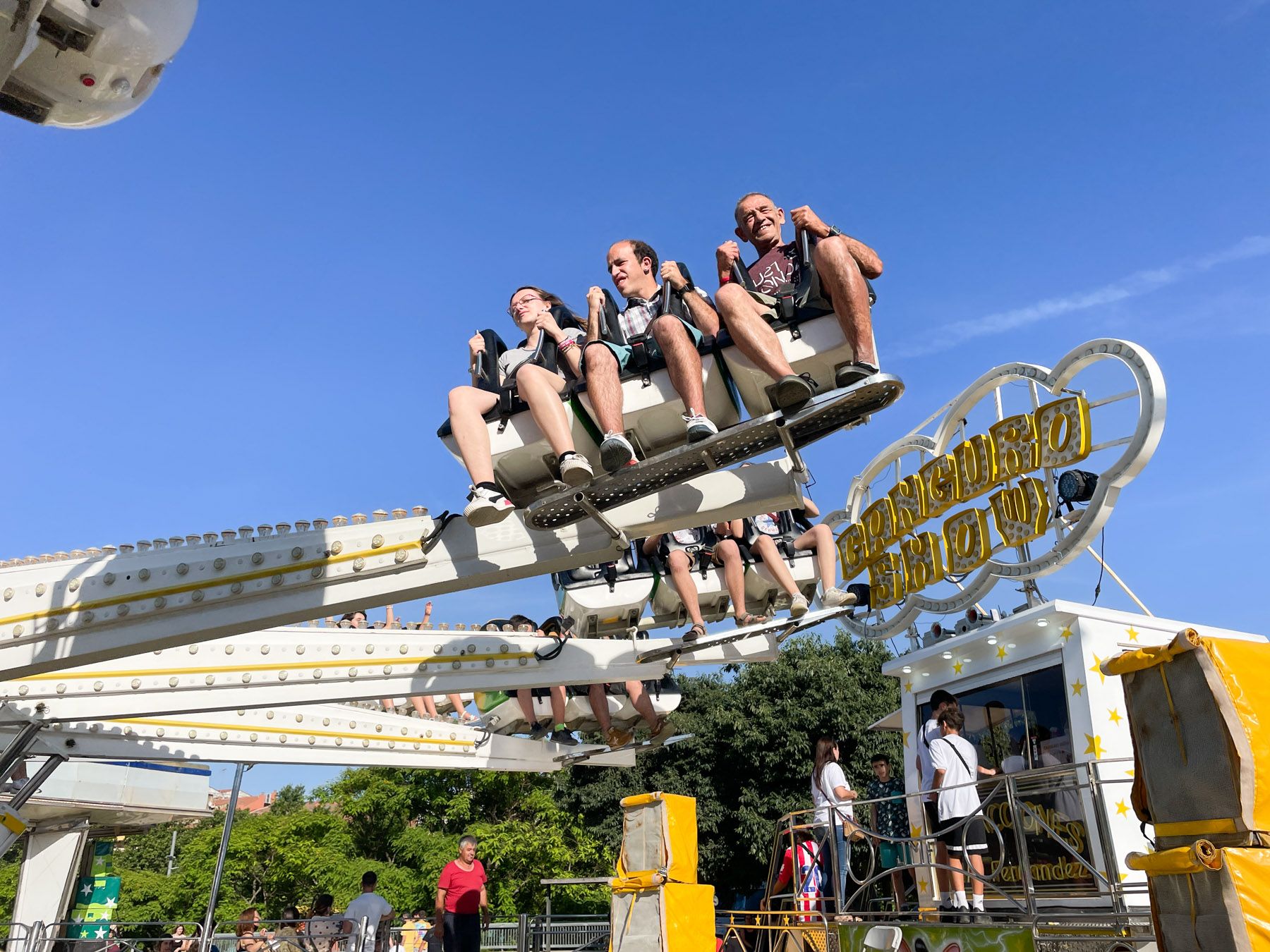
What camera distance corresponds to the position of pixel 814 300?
480cm

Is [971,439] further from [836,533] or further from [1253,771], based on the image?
[1253,771]

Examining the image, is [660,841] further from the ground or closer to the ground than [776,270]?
closer to the ground

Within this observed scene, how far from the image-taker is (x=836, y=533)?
14484 mm

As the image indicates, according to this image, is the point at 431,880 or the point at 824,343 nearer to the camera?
the point at 824,343

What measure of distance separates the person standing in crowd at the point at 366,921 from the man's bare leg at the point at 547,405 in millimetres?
7069

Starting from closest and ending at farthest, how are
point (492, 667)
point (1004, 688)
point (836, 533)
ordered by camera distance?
point (492, 667)
point (1004, 688)
point (836, 533)

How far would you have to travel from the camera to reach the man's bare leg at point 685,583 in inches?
326

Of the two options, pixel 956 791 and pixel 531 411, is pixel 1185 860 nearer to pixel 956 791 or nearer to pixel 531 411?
pixel 531 411

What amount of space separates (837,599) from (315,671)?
4312 mm

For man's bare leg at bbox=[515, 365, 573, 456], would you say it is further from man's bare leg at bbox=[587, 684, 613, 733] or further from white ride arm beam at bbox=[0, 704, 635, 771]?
white ride arm beam at bbox=[0, 704, 635, 771]

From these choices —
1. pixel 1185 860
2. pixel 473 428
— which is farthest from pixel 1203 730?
pixel 473 428

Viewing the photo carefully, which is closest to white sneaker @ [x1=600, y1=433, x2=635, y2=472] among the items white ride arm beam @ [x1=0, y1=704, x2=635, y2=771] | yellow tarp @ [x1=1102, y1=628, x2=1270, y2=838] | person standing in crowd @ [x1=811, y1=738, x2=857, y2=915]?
yellow tarp @ [x1=1102, y1=628, x2=1270, y2=838]

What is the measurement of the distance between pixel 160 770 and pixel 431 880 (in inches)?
279

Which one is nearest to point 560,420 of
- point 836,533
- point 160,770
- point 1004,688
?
point 1004,688
